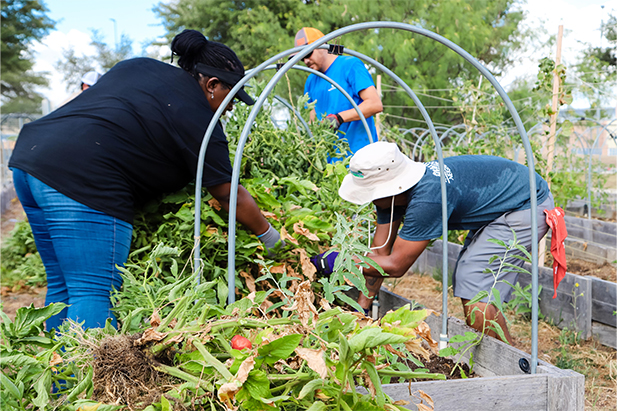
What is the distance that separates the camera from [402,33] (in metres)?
12.3

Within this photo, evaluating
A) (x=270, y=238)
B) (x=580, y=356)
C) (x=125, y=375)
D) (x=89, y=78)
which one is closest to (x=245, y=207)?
(x=270, y=238)

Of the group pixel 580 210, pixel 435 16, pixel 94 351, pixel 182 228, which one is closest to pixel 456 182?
pixel 182 228

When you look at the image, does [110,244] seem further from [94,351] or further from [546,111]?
[546,111]

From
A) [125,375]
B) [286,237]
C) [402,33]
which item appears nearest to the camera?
[125,375]

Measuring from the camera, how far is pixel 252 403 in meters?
0.85

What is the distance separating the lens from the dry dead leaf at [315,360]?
0.84m

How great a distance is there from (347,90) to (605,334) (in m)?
2.15

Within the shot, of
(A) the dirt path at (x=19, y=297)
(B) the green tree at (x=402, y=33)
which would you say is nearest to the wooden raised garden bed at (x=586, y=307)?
(A) the dirt path at (x=19, y=297)

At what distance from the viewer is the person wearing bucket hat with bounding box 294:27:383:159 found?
9.27 feet

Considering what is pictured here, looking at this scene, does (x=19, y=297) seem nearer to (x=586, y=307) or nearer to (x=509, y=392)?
(x=509, y=392)

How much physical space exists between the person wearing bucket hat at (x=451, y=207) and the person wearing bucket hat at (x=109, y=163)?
445 millimetres

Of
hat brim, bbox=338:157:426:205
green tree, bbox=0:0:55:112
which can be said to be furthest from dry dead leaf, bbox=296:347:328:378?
green tree, bbox=0:0:55:112

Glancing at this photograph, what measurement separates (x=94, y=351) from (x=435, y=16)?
13.2 m

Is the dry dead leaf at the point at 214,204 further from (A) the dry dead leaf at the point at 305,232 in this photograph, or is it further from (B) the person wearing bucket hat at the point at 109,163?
(A) the dry dead leaf at the point at 305,232
